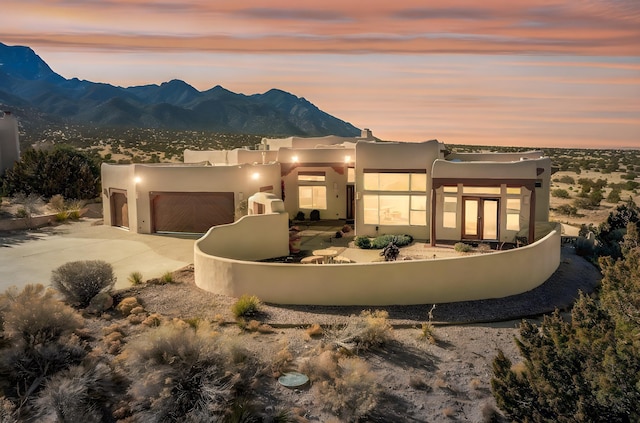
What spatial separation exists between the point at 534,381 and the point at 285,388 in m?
4.86

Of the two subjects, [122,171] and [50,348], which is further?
Answer: [122,171]

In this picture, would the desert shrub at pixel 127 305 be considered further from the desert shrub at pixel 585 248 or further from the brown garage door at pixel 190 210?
the desert shrub at pixel 585 248

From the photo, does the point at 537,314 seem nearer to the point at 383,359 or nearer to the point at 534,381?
the point at 383,359

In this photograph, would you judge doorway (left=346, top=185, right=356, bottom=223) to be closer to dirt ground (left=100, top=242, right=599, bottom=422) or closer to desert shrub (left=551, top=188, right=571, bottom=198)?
dirt ground (left=100, top=242, right=599, bottom=422)

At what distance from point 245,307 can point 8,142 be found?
33.1 meters

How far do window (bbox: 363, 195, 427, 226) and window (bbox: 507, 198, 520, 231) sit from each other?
355cm

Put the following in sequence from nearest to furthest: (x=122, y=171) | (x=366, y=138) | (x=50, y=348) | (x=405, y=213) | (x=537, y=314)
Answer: (x=50, y=348) → (x=537, y=314) → (x=405, y=213) → (x=122, y=171) → (x=366, y=138)

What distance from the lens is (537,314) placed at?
621 inches

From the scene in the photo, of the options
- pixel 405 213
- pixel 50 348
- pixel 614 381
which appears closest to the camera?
pixel 614 381

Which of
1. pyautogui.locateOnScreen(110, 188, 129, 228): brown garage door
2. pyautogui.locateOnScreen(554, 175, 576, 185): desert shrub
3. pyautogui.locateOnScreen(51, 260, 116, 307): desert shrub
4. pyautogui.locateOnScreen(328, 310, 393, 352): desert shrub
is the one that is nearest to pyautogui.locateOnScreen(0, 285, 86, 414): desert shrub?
pyautogui.locateOnScreen(51, 260, 116, 307): desert shrub

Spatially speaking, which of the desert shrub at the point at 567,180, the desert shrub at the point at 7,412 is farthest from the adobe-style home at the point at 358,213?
the desert shrub at the point at 567,180

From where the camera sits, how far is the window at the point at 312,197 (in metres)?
A: 30.7

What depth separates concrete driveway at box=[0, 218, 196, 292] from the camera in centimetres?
1905

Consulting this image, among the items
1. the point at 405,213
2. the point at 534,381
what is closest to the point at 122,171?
the point at 405,213
